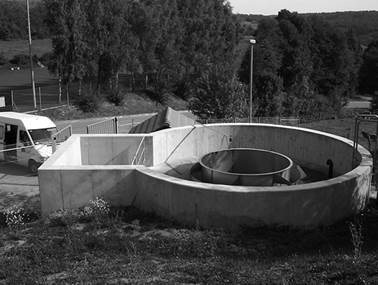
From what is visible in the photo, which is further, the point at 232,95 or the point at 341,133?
the point at 232,95

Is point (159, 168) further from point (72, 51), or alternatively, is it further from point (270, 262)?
point (72, 51)

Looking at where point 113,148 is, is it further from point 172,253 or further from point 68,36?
point 68,36

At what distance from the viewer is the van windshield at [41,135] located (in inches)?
846

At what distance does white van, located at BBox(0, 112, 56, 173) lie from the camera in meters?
20.8

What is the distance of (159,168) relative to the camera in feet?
67.2

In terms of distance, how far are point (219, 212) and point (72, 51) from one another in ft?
96.8

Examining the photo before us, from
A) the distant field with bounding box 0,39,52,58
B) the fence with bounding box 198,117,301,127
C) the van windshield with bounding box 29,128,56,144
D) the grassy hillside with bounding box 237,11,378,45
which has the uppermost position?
the grassy hillside with bounding box 237,11,378,45

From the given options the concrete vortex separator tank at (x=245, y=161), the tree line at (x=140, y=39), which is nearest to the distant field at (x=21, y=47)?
the tree line at (x=140, y=39)

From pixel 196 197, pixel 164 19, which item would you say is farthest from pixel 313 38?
pixel 196 197

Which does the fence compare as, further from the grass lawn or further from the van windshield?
the grass lawn

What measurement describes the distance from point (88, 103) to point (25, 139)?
65.9 ft

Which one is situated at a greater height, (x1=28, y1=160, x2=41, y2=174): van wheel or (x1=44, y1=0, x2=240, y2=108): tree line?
(x1=44, y1=0, x2=240, y2=108): tree line

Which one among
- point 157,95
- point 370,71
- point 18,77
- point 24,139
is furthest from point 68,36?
point 370,71

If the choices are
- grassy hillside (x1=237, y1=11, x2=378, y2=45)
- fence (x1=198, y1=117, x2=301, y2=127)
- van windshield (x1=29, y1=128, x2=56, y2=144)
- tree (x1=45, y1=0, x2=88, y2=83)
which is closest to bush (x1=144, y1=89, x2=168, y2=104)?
tree (x1=45, y1=0, x2=88, y2=83)
